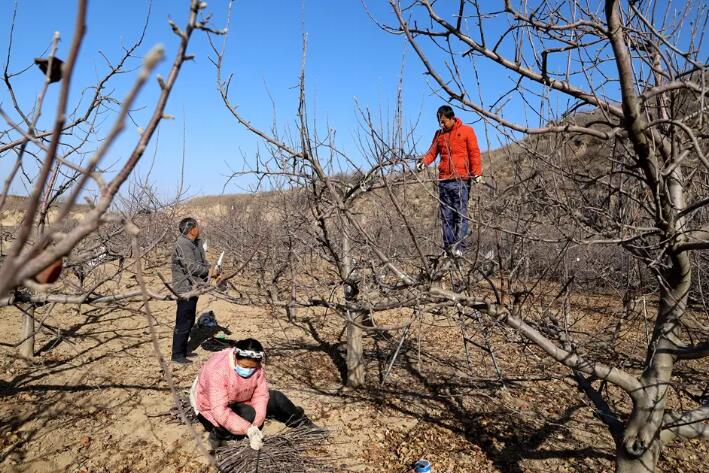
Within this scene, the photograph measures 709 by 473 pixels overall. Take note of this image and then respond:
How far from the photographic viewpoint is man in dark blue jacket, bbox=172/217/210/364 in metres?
4.86

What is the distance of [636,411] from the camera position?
91.7 inches

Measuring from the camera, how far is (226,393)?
3.67 meters

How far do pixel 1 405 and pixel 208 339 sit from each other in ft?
8.10

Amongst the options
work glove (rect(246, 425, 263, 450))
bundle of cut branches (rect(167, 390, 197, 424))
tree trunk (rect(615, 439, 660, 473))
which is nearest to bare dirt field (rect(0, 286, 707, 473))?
bundle of cut branches (rect(167, 390, 197, 424))

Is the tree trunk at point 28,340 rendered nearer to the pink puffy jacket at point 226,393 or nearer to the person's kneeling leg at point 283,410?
the pink puffy jacket at point 226,393

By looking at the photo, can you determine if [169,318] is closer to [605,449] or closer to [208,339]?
[208,339]

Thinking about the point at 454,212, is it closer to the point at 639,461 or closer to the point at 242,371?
the point at 639,461

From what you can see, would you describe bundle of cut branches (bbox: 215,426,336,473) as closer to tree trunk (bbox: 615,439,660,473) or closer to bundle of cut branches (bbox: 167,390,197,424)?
bundle of cut branches (bbox: 167,390,197,424)

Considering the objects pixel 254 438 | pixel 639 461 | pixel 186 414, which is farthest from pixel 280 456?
pixel 639 461

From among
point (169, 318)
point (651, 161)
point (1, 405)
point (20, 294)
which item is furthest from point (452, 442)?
point (169, 318)

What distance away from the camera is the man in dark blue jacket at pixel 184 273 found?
4.86m

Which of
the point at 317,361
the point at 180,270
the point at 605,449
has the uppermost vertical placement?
the point at 180,270

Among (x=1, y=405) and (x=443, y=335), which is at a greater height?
(x=1, y=405)

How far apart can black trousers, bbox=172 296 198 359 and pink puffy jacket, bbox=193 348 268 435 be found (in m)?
1.25
